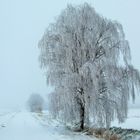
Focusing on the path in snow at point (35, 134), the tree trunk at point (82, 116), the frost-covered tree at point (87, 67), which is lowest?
the path in snow at point (35, 134)

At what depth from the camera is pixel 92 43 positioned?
19.4 m

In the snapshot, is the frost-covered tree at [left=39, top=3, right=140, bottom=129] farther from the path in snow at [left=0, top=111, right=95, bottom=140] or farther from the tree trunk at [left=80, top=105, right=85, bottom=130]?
the path in snow at [left=0, top=111, right=95, bottom=140]

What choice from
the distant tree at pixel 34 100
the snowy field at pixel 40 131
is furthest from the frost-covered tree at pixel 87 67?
the distant tree at pixel 34 100

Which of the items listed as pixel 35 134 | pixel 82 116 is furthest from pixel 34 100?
pixel 35 134

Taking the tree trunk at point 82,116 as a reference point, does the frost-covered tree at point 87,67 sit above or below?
above

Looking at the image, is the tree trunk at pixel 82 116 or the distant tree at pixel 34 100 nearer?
the tree trunk at pixel 82 116

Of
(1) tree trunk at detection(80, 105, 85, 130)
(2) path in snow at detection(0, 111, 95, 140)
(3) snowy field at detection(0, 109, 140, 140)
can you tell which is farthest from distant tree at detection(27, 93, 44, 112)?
(1) tree trunk at detection(80, 105, 85, 130)

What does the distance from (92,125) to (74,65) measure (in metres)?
3.50

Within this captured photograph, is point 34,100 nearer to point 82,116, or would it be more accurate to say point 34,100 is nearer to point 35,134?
point 82,116

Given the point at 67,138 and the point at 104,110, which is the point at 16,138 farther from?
the point at 104,110

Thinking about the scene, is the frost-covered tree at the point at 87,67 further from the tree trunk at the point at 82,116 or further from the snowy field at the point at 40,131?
the snowy field at the point at 40,131

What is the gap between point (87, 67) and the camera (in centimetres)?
1794

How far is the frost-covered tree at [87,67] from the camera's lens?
18328mm

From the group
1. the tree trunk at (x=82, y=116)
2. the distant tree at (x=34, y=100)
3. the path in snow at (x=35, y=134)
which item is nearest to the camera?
the path in snow at (x=35, y=134)
